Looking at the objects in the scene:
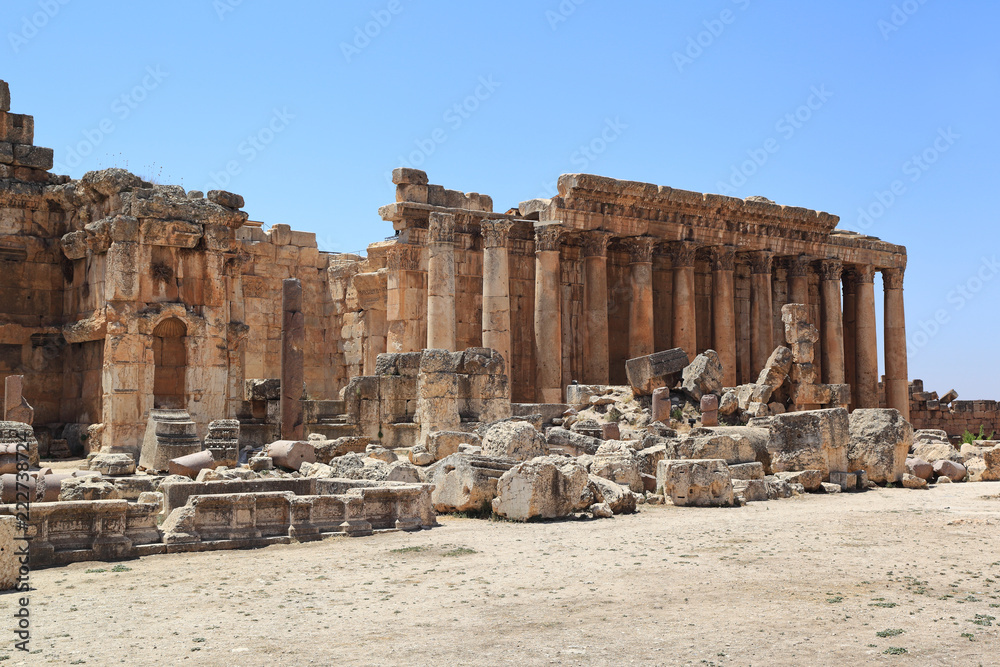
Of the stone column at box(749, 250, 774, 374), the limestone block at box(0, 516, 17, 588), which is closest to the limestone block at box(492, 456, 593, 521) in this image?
the limestone block at box(0, 516, 17, 588)

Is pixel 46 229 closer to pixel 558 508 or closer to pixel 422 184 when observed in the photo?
pixel 422 184

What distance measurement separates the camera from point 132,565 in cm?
932

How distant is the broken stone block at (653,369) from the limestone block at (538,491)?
1144 cm

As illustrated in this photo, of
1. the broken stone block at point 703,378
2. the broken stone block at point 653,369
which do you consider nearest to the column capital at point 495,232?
the broken stone block at point 653,369

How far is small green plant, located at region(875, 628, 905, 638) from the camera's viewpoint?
265 inches

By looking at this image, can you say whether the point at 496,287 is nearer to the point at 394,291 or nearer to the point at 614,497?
the point at 394,291

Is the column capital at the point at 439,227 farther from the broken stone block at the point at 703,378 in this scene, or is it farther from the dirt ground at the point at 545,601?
the dirt ground at the point at 545,601

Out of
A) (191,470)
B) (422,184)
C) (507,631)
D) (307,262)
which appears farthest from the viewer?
(307,262)

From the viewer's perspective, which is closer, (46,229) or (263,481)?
(263,481)

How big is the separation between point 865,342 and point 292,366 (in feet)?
78.1

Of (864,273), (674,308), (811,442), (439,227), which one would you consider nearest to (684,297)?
(674,308)

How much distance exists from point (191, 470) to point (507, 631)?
369 inches

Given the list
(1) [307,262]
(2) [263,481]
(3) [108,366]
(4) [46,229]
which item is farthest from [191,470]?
(1) [307,262]

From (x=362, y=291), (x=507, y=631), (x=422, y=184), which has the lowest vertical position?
(x=507, y=631)
